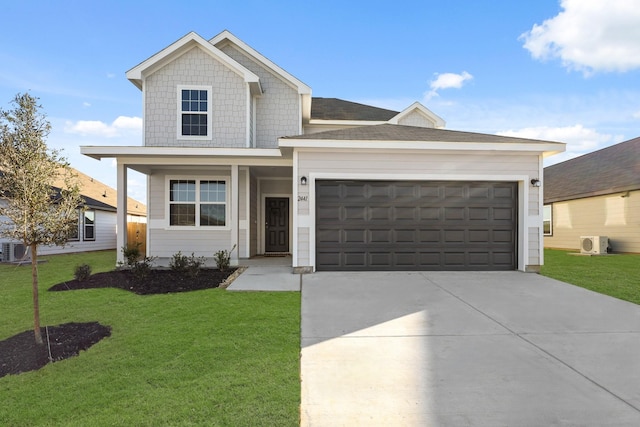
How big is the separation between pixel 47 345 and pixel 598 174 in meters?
21.4

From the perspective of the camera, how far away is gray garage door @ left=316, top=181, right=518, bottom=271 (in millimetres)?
8164

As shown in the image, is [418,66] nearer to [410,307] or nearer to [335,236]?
[335,236]

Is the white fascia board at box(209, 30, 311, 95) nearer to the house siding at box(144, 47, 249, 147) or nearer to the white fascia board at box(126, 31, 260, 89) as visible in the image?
the white fascia board at box(126, 31, 260, 89)

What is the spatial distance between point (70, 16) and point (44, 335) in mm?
11494

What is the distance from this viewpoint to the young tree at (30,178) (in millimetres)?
3904

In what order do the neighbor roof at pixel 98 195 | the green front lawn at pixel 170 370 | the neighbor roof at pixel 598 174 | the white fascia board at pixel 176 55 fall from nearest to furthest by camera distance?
the green front lawn at pixel 170 370 → the white fascia board at pixel 176 55 → the neighbor roof at pixel 598 174 → the neighbor roof at pixel 98 195

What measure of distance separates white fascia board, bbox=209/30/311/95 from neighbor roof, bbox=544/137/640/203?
13535 millimetres

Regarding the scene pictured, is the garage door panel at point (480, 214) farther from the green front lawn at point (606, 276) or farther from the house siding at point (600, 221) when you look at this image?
the house siding at point (600, 221)

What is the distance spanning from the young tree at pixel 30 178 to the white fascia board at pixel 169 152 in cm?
506

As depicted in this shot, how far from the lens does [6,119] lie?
402 centimetres

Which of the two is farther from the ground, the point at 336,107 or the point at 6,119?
the point at 336,107

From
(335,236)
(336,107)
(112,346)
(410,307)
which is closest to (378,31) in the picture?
(336,107)

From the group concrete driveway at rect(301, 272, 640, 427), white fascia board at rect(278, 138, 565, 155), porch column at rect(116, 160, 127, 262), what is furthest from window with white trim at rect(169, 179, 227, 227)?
concrete driveway at rect(301, 272, 640, 427)

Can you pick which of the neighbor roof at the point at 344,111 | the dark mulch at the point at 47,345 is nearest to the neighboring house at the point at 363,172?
the dark mulch at the point at 47,345
